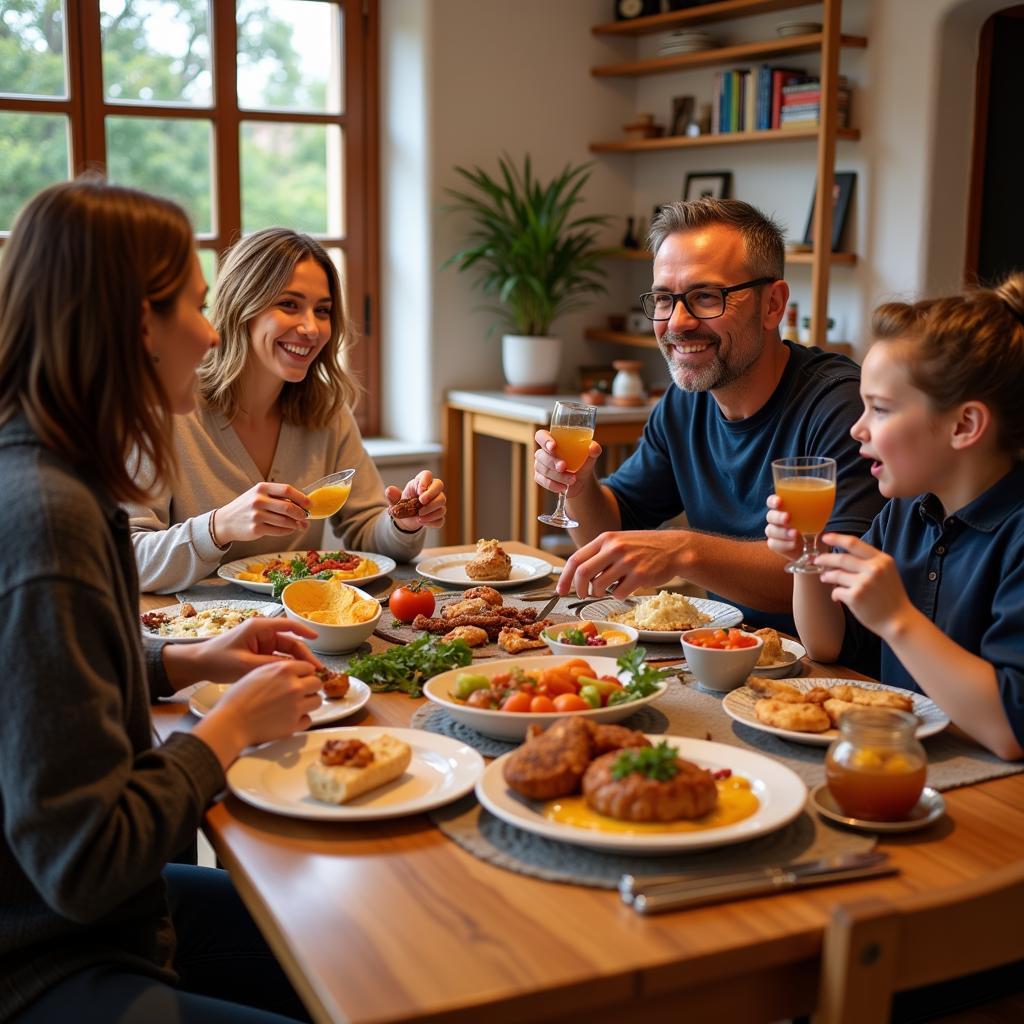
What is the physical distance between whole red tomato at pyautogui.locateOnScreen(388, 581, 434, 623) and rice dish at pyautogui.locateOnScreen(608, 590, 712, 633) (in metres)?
0.31

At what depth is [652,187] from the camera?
16.9 ft

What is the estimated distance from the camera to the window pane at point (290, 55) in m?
4.70

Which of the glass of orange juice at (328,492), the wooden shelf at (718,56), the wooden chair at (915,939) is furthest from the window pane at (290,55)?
the wooden chair at (915,939)

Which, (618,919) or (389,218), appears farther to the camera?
(389,218)

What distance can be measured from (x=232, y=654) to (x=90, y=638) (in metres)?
0.46

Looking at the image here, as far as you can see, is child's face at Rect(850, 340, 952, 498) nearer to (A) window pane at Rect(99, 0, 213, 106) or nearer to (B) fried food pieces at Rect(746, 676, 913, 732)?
(B) fried food pieces at Rect(746, 676, 913, 732)

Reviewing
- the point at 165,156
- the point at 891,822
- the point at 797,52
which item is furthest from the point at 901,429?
the point at 165,156

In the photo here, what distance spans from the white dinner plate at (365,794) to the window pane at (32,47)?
358 cm

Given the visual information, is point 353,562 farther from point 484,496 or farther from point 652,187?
point 652,187

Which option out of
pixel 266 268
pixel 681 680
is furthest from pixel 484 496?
pixel 681 680

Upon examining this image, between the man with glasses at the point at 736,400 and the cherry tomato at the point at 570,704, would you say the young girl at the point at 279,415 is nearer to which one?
the man with glasses at the point at 736,400

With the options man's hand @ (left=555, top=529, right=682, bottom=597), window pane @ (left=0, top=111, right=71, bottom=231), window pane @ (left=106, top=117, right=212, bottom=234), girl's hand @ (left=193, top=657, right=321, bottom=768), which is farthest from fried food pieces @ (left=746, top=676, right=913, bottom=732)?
window pane @ (left=0, top=111, right=71, bottom=231)

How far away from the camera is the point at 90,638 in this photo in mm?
A: 1208

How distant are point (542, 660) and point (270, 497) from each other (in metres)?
0.74
